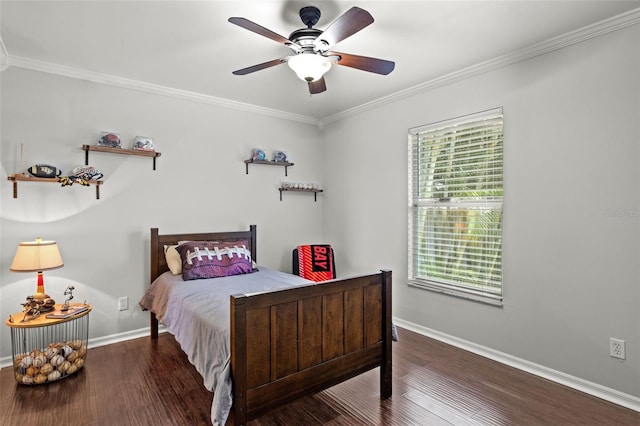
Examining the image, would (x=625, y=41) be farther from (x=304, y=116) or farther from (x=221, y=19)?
(x=304, y=116)

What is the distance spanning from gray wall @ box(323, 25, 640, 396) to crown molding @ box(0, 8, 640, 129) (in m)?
0.05

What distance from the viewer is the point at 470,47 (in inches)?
107

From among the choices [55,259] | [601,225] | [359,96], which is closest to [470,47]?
[359,96]

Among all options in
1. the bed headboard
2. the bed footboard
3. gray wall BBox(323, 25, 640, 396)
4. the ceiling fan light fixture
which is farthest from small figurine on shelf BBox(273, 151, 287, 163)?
the bed footboard

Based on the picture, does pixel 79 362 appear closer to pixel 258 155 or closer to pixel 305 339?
pixel 305 339

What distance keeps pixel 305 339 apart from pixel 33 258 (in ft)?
7.27

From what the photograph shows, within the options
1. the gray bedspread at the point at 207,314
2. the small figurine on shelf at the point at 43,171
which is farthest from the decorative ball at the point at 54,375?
the small figurine on shelf at the point at 43,171

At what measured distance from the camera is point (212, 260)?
3.26 meters

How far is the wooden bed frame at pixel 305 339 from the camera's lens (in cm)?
178

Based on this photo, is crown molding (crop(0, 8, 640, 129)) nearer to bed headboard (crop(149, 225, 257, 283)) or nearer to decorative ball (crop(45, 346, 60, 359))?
bed headboard (crop(149, 225, 257, 283))

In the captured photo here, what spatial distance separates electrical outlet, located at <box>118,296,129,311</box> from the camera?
11.1ft

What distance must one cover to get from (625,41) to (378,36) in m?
1.64

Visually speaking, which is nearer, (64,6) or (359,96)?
(64,6)

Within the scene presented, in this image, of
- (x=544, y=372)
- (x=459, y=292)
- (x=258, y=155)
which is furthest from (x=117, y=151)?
(x=544, y=372)
